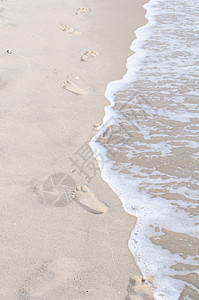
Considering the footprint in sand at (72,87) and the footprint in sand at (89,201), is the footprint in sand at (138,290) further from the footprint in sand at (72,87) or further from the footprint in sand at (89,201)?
the footprint in sand at (72,87)

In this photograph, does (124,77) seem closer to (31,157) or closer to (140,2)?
(31,157)

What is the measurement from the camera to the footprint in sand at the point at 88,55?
15.5 feet

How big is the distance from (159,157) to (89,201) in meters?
0.83

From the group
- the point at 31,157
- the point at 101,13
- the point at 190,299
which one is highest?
the point at 101,13

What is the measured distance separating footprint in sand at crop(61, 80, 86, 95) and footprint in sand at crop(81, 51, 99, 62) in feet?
2.53

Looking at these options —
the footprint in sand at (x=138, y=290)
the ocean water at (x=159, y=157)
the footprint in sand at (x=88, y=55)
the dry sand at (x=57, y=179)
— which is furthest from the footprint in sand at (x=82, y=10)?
the footprint in sand at (x=138, y=290)

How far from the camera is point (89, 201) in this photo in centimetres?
246

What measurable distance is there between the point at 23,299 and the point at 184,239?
3.42 ft

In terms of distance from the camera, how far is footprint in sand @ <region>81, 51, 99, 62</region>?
4723mm

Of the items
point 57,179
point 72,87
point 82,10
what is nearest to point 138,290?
point 57,179

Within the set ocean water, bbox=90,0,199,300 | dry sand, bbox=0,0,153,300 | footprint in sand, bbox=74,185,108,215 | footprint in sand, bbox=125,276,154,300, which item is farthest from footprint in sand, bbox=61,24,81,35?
footprint in sand, bbox=125,276,154,300

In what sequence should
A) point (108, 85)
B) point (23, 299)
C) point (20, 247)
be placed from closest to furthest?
point (23, 299) < point (20, 247) < point (108, 85)

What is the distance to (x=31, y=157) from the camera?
280 centimetres

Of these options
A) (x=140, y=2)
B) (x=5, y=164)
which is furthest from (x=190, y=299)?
(x=140, y=2)
